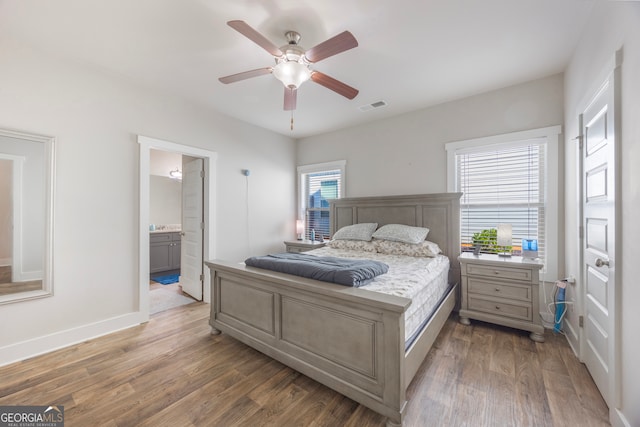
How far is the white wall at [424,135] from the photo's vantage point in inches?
114

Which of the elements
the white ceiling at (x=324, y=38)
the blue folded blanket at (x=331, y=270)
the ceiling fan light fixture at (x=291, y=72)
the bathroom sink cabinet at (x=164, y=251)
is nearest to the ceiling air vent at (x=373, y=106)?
the white ceiling at (x=324, y=38)

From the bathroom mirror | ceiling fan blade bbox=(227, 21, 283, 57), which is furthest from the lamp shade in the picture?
the bathroom mirror

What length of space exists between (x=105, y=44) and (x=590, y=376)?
480 centimetres

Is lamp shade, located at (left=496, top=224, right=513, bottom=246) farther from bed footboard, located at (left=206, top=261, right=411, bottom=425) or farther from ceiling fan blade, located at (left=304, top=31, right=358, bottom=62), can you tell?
ceiling fan blade, located at (left=304, top=31, right=358, bottom=62)

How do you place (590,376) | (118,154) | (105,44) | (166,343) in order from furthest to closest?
(118,154) < (166,343) < (105,44) < (590,376)

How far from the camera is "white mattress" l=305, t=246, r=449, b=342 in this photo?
182 cm

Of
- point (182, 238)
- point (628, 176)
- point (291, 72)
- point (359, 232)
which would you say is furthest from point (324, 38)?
point (182, 238)

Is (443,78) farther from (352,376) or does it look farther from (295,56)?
(352,376)

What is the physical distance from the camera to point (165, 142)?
3.19 metres

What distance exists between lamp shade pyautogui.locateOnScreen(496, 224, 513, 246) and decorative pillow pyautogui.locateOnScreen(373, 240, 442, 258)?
65cm

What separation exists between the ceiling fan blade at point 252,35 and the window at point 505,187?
261 centimetres

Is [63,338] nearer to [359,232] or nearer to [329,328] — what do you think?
[329,328]

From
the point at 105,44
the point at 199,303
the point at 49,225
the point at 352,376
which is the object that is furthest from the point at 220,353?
the point at 105,44

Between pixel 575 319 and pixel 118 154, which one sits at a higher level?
pixel 118 154
